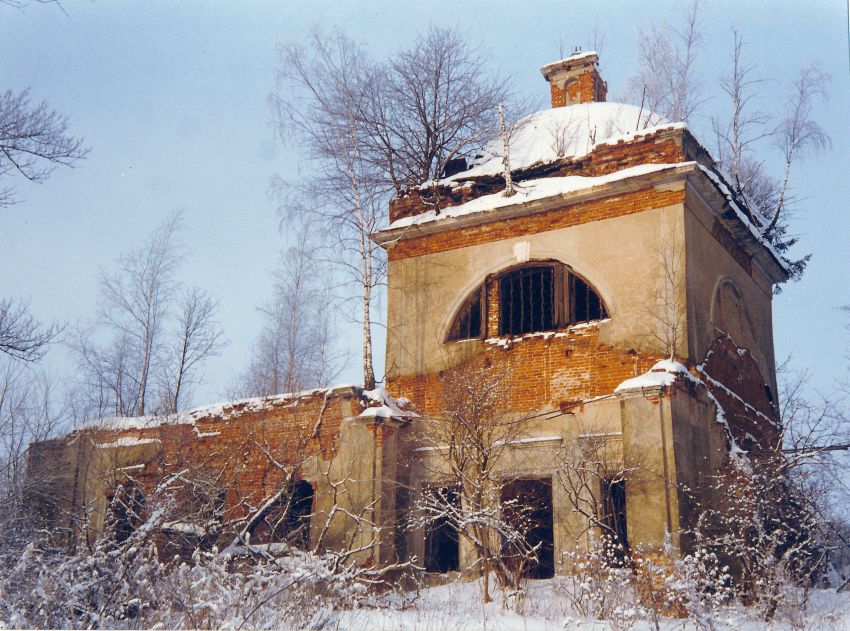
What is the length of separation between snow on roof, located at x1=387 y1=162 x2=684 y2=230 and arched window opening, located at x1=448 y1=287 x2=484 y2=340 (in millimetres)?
1507

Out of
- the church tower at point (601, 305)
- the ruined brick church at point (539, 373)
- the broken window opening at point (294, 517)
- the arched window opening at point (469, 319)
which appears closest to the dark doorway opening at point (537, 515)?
the ruined brick church at point (539, 373)

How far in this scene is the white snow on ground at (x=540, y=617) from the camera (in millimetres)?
8344

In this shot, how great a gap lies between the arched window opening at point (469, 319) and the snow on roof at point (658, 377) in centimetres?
323

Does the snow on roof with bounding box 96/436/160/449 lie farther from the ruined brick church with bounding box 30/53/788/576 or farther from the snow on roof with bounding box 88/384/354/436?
the snow on roof with bounding box 88/384/354/436

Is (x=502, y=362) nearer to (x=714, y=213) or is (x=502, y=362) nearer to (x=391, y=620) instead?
(x=714, y=213)

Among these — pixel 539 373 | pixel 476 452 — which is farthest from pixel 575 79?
pixel 476 452

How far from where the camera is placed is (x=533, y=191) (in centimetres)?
1403

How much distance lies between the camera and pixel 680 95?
2153cm

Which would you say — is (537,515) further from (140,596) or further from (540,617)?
(140,596)

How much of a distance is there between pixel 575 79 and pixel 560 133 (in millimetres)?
3231

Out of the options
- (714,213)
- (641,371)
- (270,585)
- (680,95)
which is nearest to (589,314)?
(641,371)

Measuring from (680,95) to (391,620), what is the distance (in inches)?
676

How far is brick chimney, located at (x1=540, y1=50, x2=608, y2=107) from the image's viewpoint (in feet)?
59.0

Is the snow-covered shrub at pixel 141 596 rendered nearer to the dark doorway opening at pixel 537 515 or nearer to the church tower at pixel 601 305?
the dark doorway opening at pixel 537 515
